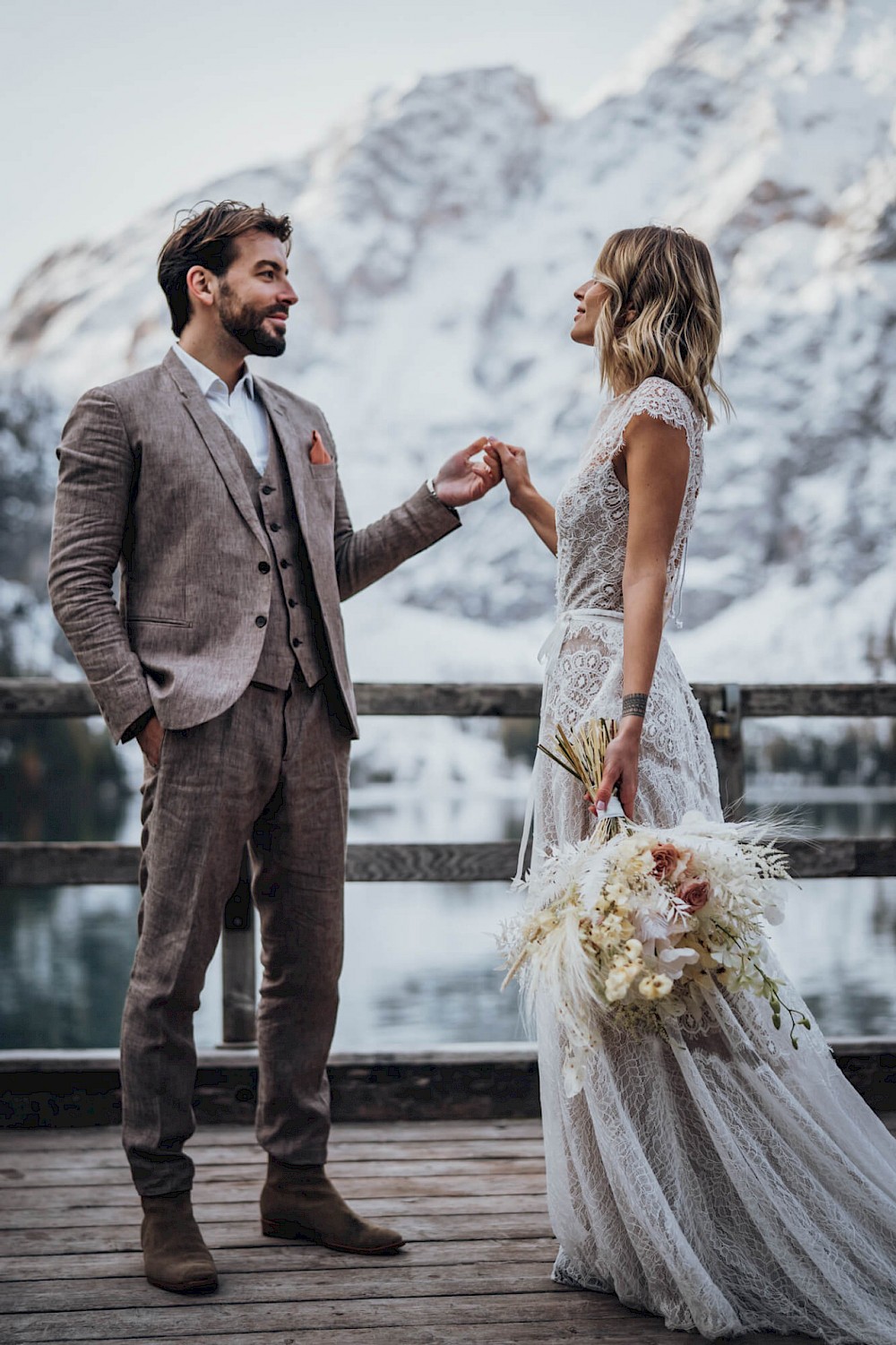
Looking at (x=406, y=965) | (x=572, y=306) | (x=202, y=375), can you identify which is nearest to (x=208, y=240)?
(x=202, y=375)

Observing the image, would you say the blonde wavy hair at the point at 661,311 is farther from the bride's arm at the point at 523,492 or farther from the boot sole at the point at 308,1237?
the boot sole at the point at 308,1237

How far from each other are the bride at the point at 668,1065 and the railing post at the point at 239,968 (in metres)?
1.00

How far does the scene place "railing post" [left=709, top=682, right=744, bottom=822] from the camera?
3090 mm

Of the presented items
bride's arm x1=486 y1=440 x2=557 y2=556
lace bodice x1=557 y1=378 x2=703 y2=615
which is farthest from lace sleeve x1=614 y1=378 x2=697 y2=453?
bride's arm x1=486 y1=440 x2=557 y2=556

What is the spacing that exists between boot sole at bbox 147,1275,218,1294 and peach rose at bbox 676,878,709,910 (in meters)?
0.98

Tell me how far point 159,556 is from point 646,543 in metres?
0.83

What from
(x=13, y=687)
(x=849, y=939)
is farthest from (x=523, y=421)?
(x=13, y=687)

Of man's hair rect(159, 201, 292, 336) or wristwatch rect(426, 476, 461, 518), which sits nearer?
man's hair rect(159, 201, 292, 336)

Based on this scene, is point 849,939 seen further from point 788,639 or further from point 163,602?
point 788,639

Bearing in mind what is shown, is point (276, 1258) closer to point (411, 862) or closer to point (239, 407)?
point (411, 862)

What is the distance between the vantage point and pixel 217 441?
2.29m

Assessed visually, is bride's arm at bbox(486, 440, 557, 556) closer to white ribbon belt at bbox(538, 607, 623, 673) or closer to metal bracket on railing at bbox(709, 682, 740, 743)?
white ribbon belt at bbox(538, 607, 623, 673)

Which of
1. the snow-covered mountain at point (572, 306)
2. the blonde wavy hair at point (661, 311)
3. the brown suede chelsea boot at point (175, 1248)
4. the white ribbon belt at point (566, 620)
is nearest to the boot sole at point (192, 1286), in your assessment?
the brown suede chelsea boot at point (175, 1248)

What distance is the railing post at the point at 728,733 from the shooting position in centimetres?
309
